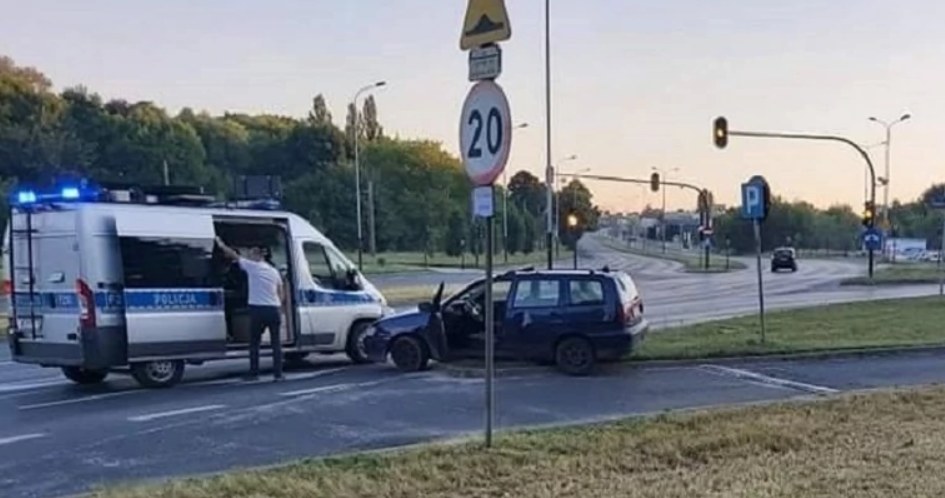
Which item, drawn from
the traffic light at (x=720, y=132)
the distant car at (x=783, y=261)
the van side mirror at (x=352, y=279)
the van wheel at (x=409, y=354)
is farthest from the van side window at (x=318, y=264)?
the distant car at (x=783, y=261)

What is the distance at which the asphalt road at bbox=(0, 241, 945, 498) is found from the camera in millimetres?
8547

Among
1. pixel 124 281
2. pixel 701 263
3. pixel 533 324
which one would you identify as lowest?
pixel 701 263

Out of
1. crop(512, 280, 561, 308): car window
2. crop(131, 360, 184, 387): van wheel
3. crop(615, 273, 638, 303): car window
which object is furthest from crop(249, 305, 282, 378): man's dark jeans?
crop(615, 273, 638, 303): car window

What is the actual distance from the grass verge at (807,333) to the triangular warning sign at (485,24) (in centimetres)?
814

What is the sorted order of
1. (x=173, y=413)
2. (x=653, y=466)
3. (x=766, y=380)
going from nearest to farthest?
(x=653, y=466)
(x=173, y=413)
(x=766, y=380)

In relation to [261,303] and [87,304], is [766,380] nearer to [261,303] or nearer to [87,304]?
[261,303]

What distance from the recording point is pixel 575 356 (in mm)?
14578

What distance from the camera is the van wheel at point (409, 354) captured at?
14.9 m

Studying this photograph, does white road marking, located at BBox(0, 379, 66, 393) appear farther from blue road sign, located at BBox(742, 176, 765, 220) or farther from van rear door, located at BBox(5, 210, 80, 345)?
blue road sign, located at BBox(742, 176, 765, 220)

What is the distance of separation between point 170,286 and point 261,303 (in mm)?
1121

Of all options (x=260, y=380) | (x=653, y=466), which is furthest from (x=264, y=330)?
(x=653, y=466)

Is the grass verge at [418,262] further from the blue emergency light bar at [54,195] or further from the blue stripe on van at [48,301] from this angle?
the blue emergency light bar at [54,195]

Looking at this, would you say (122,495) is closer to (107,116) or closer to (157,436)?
(157,436)

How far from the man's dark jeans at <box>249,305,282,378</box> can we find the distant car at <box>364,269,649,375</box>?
1683 millimetres
